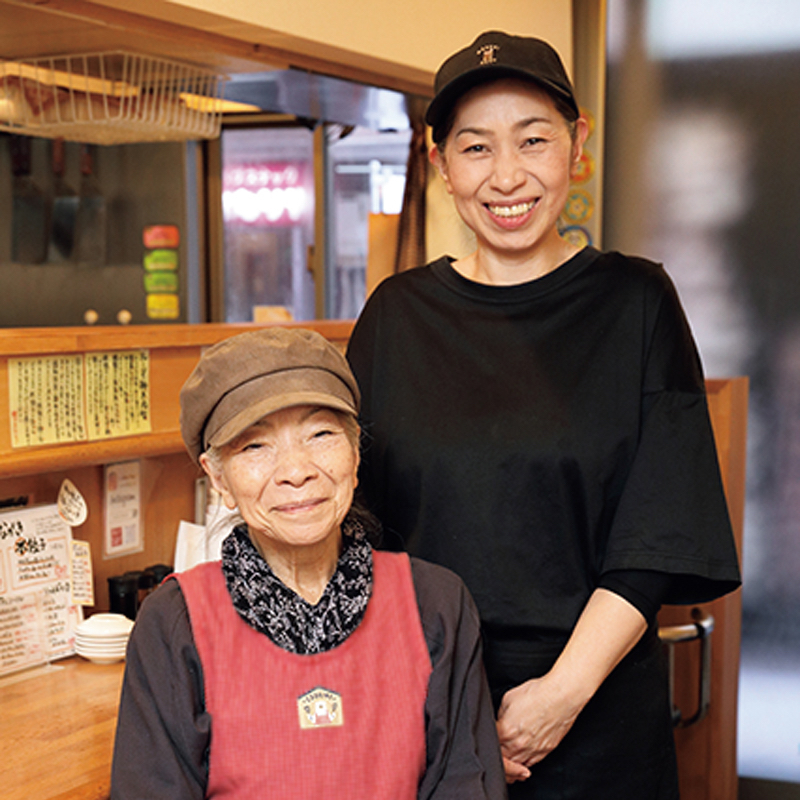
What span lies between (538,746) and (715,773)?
1.39 m

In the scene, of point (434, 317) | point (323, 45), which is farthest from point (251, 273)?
point (434, 317)

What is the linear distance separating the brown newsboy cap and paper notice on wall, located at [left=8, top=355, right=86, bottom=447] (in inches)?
→ 24.3

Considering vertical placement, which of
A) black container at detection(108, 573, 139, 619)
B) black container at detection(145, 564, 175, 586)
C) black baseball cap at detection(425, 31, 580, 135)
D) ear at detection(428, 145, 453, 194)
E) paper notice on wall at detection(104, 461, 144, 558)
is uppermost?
black baseball cap at detection(425, 31, 580, 135)

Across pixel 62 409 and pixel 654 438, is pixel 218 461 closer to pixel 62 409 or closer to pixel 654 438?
pixel 654 438

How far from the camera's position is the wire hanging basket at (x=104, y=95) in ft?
7.47

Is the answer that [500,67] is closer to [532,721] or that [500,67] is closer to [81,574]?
[532,721]

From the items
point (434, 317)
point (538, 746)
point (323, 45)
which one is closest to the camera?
point (538, 746)

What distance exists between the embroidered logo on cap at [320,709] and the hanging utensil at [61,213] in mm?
3743

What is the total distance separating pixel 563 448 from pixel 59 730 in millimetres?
843

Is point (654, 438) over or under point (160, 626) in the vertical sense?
over

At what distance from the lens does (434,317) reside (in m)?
1.48

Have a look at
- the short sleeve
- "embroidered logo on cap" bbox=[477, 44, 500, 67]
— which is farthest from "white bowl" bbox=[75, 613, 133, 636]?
"embroidered logo on cap" bbox=[477, 44, 500, 67]

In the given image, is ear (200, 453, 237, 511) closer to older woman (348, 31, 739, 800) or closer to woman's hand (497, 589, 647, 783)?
older woman (348, 31, 739, 800)

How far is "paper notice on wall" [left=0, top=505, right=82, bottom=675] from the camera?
1.77m
